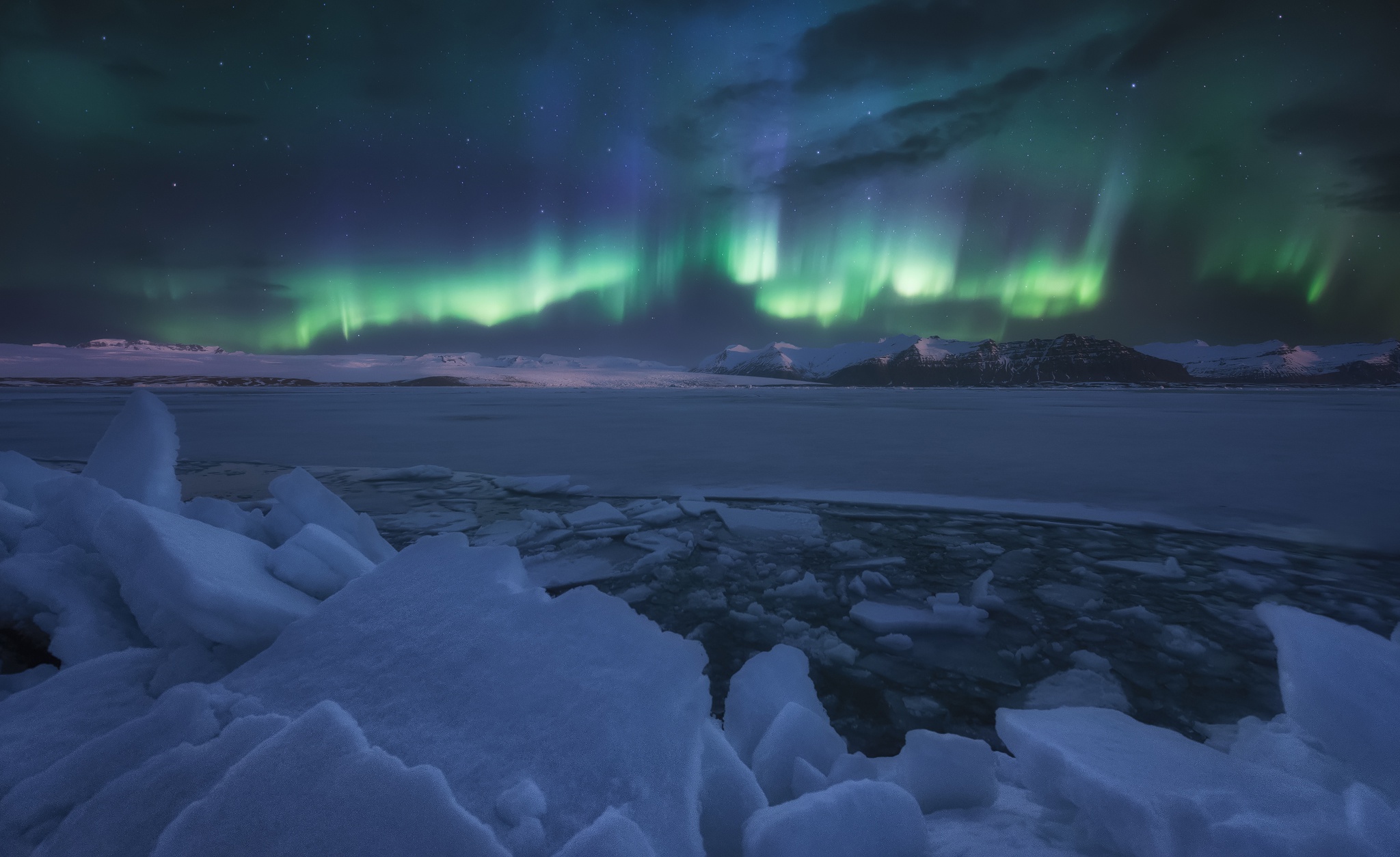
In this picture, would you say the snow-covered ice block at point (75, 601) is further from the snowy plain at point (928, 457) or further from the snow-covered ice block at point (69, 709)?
the snowy plain at point (928, 457)

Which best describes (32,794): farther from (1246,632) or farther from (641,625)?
(1246,632)

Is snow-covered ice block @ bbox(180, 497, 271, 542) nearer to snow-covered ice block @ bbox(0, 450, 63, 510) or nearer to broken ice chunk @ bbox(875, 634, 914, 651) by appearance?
snow-covered ice block @ bbox(0, 450, 63, 510)

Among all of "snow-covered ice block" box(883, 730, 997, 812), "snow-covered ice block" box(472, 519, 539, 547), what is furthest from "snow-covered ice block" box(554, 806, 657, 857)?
"snow-covered ice block" box(472, 519, 539, 547)

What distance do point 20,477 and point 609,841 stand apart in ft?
16.2

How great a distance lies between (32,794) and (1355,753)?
3.56 metres

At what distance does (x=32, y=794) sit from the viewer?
1254 millimetres

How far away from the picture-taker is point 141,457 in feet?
11.0

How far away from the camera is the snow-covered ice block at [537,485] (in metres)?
7.33

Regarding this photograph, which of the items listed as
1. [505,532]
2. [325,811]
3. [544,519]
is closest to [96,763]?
[325,811]

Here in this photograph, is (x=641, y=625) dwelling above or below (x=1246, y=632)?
above

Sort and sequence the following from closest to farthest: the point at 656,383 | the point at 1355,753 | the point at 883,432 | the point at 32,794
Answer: the point at 32,794 < the point at 1355,753 < the point at 883,432 < the point at 656,383

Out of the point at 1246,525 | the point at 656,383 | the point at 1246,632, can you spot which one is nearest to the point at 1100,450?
the point at 1246,525

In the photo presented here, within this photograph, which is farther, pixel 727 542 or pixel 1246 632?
pixel 727 542

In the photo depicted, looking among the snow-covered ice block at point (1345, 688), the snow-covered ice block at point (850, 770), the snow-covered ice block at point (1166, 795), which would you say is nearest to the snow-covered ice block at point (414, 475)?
the snow-covered ice block at point (850, 770)
